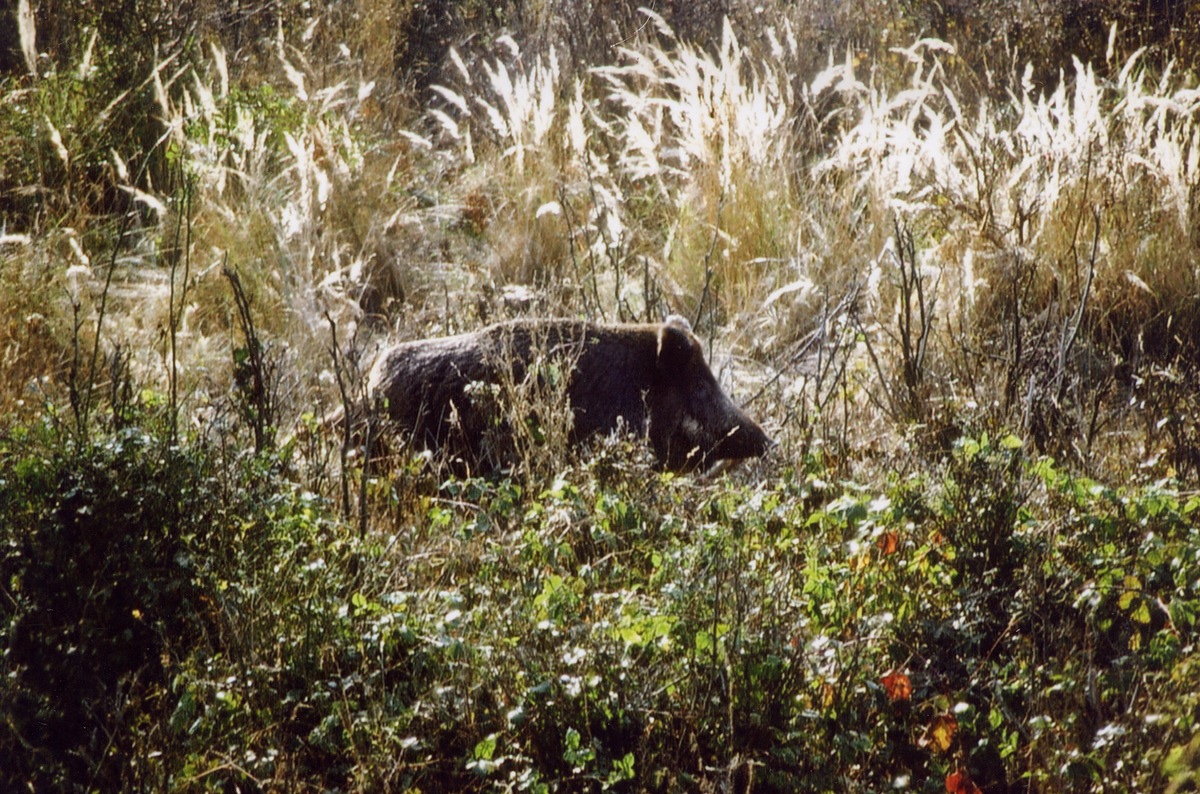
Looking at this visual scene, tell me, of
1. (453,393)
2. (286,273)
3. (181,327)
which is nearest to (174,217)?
(286,273)

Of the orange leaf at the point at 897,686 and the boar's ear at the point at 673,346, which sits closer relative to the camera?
the orange leaf at the point at 897,686

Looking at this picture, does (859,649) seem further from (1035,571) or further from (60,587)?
(60,587)

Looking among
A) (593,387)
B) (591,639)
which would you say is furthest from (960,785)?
(593,387)

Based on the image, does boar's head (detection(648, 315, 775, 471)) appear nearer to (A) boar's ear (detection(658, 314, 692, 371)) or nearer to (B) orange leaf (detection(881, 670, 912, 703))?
(A) boar's ear (detection(658, 314, 692, 371))

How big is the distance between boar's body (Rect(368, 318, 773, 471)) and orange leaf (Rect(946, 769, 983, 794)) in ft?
6.60

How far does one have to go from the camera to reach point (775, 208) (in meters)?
7.20

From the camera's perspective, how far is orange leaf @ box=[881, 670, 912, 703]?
10.0ft

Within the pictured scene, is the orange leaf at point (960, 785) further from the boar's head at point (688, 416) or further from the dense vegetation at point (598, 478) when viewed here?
the boar's head at point (688, 416)

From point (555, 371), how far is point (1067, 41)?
722 cm

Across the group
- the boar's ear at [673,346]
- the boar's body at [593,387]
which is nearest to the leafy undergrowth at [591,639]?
the boar's body at [593,387]

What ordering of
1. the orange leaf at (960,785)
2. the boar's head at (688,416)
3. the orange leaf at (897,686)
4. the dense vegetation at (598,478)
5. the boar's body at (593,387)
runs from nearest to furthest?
the orange leaf at (960,785)
the dense vegetation at (598,478)
the orange leaf at (897,686)
the boar's body at (593,387)
the boar's head at (688,416)

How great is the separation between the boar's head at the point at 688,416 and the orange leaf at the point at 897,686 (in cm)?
176

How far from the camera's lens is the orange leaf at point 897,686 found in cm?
306

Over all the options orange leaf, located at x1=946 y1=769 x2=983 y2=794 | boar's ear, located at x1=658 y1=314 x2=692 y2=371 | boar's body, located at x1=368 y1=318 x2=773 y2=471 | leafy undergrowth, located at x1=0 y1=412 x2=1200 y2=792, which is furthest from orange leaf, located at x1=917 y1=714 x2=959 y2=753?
boar's ear, located at x1=658 y1=314 x2=692 y2=371
